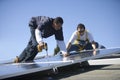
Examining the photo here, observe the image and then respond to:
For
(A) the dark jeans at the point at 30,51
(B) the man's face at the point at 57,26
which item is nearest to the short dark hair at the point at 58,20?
(B) the man's face at the point at 57,26

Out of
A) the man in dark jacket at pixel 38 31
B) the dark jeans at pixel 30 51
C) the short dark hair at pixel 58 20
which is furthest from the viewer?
the dark jeans at pixel 30 51

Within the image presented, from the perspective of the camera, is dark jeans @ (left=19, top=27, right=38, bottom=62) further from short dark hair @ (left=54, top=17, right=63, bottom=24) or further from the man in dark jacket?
short dark hair @ (left=54, top=17, right=63, bottom=24)

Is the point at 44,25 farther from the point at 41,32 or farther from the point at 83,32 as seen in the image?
the point at 83,32

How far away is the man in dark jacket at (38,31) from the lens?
6066 mm

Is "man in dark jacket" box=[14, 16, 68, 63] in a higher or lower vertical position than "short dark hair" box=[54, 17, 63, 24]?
lower

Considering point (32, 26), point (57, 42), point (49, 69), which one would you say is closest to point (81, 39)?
point (57, 42)

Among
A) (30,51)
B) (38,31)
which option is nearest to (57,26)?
(38,31)

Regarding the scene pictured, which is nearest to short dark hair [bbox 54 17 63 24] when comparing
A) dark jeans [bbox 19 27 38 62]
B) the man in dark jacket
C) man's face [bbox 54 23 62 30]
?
the man in dark jacket

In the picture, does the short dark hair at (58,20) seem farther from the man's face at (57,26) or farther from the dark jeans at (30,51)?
the dark jeans at (30,51)

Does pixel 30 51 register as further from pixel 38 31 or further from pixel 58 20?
pixel 58 20

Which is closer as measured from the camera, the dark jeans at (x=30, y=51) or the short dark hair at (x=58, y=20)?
the short dark hair at (x=58, y=20)

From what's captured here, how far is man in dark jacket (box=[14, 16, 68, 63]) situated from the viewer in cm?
607

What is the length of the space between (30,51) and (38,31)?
1.92 feet

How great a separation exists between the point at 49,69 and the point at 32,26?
2.46 m
